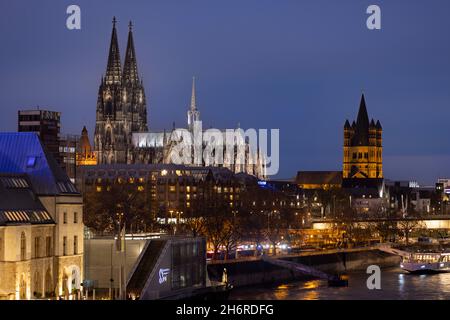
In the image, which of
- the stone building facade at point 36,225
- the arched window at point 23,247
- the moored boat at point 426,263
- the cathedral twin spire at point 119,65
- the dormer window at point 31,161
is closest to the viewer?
the stone building facade at point 36,225

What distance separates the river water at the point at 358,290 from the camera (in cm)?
6988

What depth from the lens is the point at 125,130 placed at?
7692 inches

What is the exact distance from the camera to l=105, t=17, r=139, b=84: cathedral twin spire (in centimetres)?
18875

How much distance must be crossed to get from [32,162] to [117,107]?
145 metres

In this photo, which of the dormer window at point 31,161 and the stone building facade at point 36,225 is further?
the dormer window at point 31,161

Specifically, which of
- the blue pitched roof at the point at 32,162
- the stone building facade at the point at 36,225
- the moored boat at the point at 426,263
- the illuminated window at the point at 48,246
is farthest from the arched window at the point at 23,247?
the moored boat at the point at 426,263

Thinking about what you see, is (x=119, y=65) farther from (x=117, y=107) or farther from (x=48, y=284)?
(x=48, y=284)

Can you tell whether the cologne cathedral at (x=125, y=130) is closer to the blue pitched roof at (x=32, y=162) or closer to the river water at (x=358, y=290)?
the river water at (x=358, y=290)

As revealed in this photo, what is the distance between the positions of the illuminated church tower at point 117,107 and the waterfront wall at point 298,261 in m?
83.9

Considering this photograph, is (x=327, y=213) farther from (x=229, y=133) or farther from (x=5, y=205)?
(x=5, y=205)

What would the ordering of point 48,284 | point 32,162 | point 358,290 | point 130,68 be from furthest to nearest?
point 130,68, point 358,290, point 32,162, point 48,284

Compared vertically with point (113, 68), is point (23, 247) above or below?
below

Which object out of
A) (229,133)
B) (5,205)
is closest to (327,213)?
(229,133)

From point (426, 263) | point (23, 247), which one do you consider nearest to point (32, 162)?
point (23, 247)
